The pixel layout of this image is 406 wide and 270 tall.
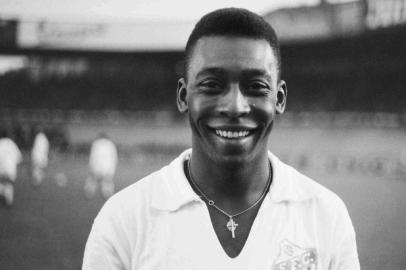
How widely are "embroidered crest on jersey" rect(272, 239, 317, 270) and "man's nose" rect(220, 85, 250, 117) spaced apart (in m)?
0.33

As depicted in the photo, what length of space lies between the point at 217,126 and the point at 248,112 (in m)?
0.08

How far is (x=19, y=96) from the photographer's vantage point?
32.1 ft

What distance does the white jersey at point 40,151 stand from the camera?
29.3 ft

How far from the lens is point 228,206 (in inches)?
48.4

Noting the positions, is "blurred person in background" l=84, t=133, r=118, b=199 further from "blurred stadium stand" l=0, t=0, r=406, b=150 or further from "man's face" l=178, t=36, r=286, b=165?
"man's face" l=178, t=36, r=286, b=165

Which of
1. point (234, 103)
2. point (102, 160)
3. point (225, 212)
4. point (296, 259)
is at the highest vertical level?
point (234, 103)

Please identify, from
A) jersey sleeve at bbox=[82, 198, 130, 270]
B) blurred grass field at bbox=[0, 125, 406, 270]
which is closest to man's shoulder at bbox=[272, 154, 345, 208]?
jersey sleeve at bbox=[82, 198, 130, 270]

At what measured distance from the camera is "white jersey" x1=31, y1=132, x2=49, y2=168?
894 centimetres

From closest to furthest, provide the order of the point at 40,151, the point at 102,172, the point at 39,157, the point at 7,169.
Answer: the point at 7,169 < the point at 102,172 < the point at 39,157 < the point at 40,151

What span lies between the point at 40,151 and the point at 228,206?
8488mm

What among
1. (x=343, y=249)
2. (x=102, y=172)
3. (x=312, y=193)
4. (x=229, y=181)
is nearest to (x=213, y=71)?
(x=229, y=181)

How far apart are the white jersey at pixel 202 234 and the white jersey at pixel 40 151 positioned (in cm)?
818

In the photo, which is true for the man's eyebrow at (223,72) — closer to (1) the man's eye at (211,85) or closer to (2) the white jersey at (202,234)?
(1) the man's eye at (211,85)

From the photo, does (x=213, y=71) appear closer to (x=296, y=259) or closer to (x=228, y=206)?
(x=228, y=206)
